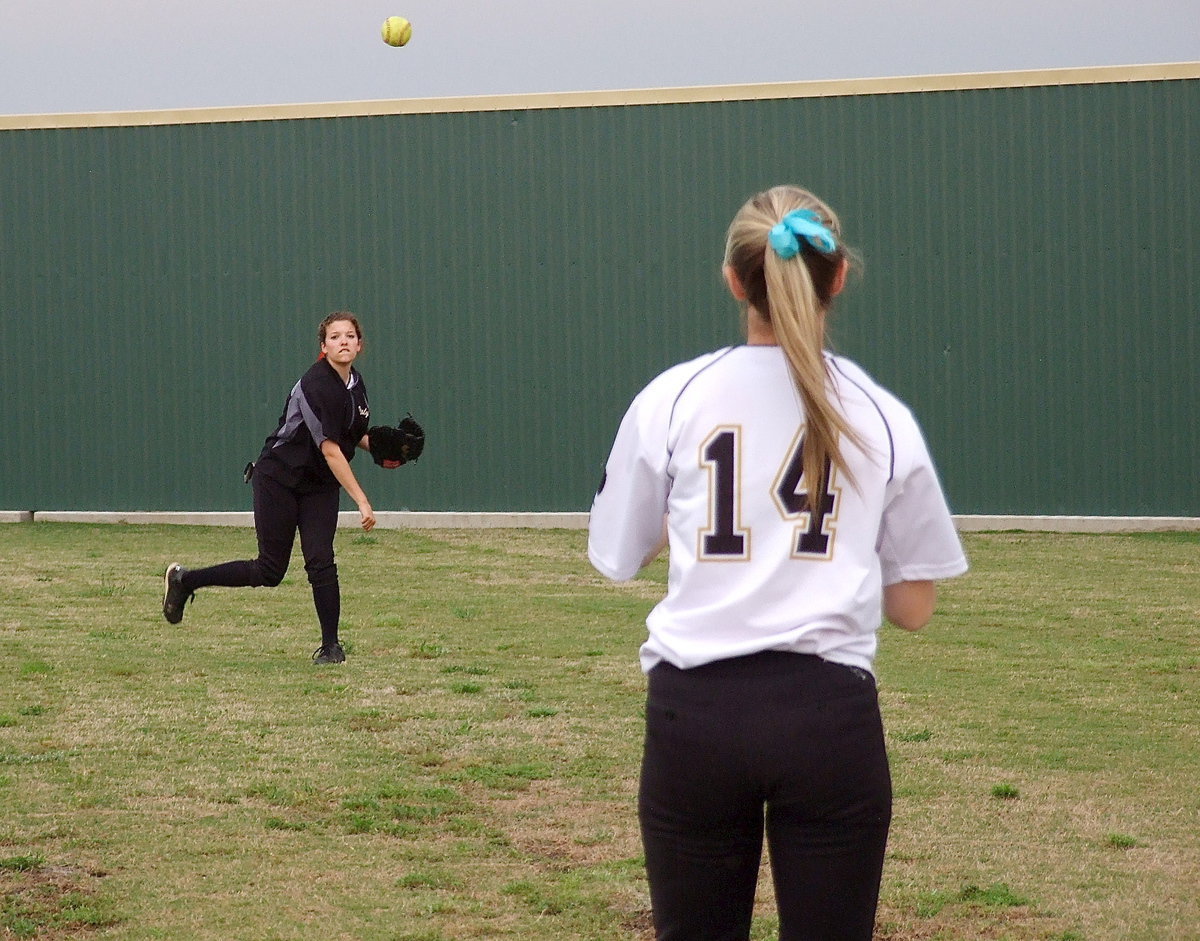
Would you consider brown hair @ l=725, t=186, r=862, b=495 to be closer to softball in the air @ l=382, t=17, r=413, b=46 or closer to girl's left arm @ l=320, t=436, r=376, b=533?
girl's left arm @ l=320, t=436, r=376, b=533

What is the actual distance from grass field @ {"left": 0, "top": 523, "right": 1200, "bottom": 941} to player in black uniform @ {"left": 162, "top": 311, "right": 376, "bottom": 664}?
0.50 metres

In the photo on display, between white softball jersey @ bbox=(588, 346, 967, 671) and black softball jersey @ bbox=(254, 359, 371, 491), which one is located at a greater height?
white softball jersey @ bbox=(588, 346, 967, 671)

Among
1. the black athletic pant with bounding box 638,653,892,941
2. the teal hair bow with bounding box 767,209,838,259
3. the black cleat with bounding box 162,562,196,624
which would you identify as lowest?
Answer: the black cleat with bounding box 162,562,196,624

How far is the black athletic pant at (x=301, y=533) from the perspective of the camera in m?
8.56

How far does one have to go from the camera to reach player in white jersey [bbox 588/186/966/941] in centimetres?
243

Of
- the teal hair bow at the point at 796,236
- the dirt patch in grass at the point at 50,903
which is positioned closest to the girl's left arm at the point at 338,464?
the dirt patch in grass at the point at 50,903

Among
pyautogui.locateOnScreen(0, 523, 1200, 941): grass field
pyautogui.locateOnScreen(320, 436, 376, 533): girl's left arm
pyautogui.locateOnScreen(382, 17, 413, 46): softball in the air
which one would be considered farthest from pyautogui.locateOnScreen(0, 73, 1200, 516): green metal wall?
pyautogui.locateOnScreen(320, 436, 376, 533): girl's left arm

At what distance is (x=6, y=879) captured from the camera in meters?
4.86

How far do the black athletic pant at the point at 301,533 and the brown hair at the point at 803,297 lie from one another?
6.24 meters

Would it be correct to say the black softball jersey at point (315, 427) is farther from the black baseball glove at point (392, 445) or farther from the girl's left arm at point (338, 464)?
the black baseball glove at point (392, 445)

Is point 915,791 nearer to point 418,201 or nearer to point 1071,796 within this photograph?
point 1071,796

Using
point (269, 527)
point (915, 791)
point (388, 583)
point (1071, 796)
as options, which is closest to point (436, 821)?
point (915, 791)

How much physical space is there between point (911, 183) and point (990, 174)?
855 mm

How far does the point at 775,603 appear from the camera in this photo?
2434 mm
